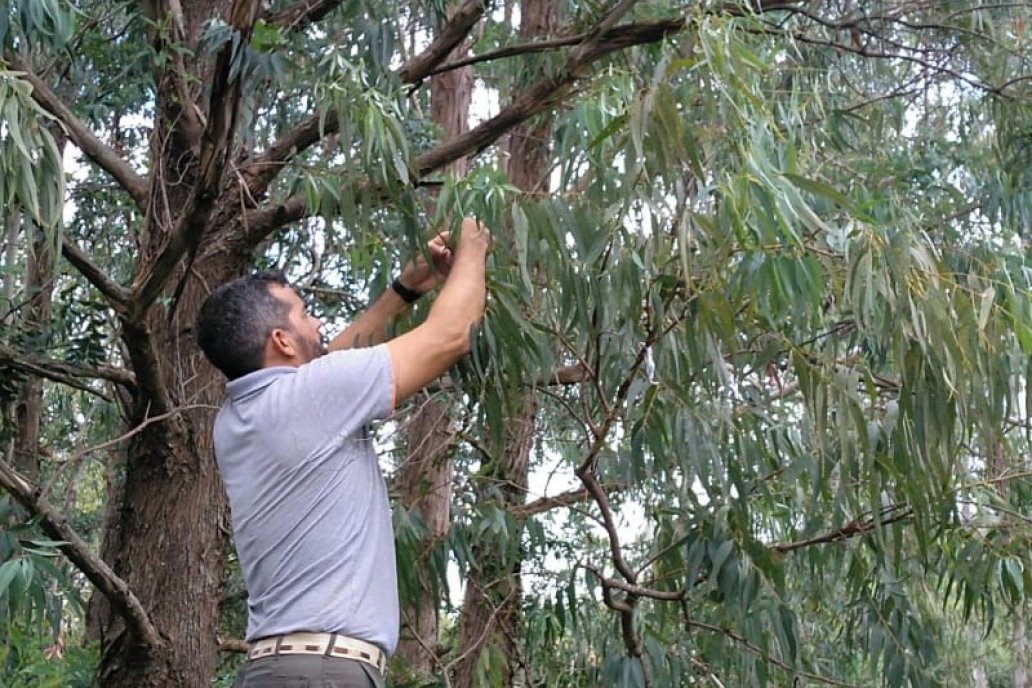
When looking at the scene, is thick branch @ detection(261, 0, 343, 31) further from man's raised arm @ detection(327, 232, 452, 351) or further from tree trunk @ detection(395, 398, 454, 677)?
man's raised arm @ detection(327, 232, 452, 351)

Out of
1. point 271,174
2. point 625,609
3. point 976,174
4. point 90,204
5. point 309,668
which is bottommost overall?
point 309,668

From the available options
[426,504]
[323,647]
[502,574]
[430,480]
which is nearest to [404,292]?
[323,647]

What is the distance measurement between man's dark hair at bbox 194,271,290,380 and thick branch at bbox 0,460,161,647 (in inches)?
35.0

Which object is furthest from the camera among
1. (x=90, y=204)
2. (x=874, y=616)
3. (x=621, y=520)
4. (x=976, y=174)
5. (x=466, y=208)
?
(x=976, y=174)

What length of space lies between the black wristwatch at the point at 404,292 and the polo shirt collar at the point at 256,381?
1.63 ft

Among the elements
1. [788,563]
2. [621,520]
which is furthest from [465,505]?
[788,563]

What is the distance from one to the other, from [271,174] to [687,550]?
5.16 ft

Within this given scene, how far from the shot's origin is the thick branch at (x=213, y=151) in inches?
114

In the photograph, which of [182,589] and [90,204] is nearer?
[182,589]

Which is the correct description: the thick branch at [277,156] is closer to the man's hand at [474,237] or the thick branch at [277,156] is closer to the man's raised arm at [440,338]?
the man's hand at [474,237]

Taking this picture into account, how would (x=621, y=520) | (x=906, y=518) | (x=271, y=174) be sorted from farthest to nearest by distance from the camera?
(x=621, y=520)
(x=271, y=174)
(x=906, y=518)

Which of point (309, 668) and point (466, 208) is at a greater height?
point (466, 208)

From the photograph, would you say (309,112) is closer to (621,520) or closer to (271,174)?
(271,174)

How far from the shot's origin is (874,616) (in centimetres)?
348
